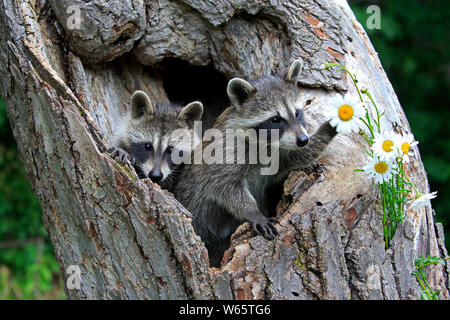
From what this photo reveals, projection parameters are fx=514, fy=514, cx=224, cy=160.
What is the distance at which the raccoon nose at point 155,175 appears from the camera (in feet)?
12.4

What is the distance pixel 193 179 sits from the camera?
3.98 meters

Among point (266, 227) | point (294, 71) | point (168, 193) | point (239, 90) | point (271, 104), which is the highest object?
point (294, 71)

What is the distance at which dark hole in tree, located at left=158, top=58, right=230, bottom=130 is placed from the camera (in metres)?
5.03

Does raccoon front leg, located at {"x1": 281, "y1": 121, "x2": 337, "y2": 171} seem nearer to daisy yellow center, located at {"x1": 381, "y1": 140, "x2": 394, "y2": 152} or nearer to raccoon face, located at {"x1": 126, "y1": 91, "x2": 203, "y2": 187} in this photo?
daisy yellow center, located at {"x1": 381, "y1": 140, "x2": 394, "y2": 152}

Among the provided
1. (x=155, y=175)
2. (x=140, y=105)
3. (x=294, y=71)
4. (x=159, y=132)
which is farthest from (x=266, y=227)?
(x=140, y=105)

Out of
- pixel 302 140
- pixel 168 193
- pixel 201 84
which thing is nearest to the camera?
pixel 168 193

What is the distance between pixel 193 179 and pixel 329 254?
4.55 ft

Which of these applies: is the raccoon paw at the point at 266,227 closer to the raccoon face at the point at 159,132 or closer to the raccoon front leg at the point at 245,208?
the raccoon front leg at the point at 245,208

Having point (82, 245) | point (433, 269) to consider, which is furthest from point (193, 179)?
point (433, 269)

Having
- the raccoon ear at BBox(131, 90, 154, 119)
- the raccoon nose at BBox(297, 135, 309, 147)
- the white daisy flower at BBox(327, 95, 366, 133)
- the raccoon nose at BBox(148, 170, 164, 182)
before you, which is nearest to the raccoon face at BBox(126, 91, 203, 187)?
the raccoon ear at BBox(131, 90, 154, 119)

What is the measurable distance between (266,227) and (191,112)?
141cm

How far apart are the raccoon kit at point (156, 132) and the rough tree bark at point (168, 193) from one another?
0.23 metres

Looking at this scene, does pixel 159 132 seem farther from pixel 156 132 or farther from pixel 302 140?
pixel 302 140

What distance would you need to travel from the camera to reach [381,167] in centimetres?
292
